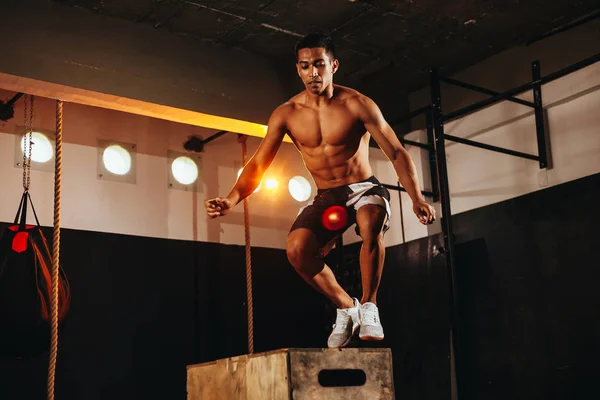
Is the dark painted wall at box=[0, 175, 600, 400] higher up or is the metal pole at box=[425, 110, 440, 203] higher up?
the metal pole at box=[425, 110, 440, 203]

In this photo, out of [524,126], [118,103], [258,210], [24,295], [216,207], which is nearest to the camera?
[216,207]

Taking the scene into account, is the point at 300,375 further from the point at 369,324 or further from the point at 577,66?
the point at 577,66

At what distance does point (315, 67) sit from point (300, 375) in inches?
55.4

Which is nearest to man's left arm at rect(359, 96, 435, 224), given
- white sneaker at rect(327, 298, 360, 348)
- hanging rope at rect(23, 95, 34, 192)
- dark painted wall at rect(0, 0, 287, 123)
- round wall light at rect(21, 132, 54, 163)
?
white sneaker at rect(327, 298, 360, 348)

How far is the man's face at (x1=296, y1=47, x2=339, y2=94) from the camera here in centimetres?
360

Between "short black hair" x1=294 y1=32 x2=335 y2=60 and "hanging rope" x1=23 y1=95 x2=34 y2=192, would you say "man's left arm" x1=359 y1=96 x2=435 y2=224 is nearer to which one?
"short black hair" x1=294 y1=32 x2=335 y2=60

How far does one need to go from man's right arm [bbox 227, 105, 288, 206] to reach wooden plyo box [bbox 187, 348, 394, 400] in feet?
2.70

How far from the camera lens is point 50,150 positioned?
19.4ft

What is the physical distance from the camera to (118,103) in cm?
527

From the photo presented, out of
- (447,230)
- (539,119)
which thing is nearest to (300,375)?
(447,230)

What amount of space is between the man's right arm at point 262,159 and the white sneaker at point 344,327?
0.75m

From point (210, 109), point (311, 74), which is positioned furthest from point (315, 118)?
point (210, 109)

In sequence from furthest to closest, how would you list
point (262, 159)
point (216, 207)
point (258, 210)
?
point (258, 210) → point (262, 159) → point (216, 207)

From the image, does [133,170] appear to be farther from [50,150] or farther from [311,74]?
[311,74]
